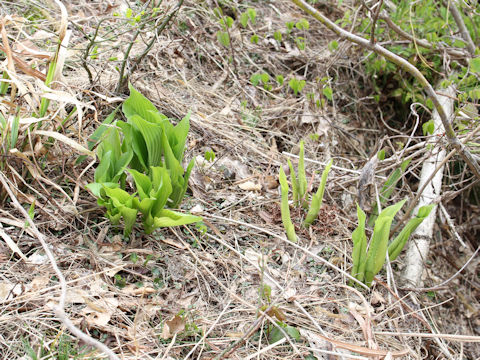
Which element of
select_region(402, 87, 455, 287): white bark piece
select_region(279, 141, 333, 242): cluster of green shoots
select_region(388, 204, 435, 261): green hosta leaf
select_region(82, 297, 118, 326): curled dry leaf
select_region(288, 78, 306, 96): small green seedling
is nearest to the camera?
select_region(82, 297, 118, 326): curled dry leaf

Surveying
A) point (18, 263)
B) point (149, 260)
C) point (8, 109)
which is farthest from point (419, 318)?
point (8, 109)

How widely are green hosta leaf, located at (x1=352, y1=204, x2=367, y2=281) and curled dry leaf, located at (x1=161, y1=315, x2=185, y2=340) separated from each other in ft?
2.56

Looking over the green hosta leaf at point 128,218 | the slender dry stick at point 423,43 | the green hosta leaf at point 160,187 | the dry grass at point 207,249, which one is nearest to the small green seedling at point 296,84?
the dry grass at point 207,249

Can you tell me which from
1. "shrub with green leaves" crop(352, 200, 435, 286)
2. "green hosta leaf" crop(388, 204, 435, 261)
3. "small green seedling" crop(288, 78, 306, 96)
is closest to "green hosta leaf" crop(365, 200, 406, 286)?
"shrub with green leaves" crop(352, 200, 435, 286)

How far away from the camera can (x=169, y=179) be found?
1826mm

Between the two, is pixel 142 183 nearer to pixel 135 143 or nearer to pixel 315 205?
pixel 135 143

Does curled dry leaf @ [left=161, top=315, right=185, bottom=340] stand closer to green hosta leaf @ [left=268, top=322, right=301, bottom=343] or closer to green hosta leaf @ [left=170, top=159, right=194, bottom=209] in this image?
green hosta leaf @ [left=268, top=322, right=301, bottom=343]

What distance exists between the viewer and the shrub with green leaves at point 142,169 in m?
1.81

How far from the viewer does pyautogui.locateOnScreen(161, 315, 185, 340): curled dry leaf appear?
1629 millimetres

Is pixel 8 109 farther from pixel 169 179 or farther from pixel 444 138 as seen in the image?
pixel 444 138

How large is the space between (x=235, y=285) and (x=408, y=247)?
1080mm

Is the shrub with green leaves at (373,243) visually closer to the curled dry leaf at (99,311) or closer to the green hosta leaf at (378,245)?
the green hosta leaf at (378,245)

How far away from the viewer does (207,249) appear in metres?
2.05

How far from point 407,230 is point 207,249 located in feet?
2.84
